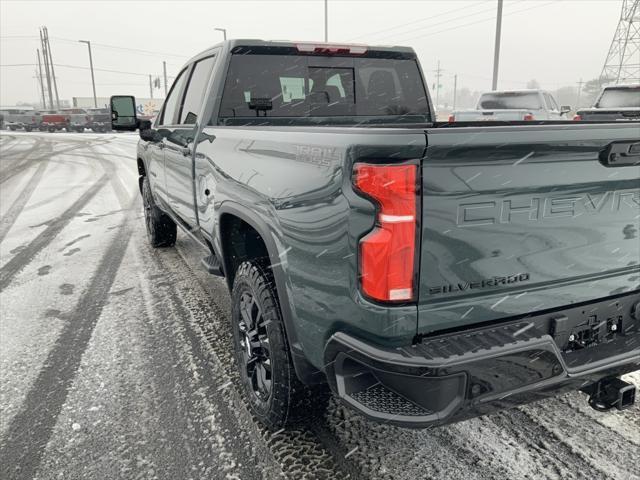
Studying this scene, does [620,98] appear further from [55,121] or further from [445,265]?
[55,121]

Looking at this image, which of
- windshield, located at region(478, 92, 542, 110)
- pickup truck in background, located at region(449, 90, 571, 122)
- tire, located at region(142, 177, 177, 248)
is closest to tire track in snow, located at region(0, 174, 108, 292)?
tire, located at region(142, 177, 177, 248)

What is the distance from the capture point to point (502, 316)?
1.88 m

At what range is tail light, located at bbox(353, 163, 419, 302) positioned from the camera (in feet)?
5.34

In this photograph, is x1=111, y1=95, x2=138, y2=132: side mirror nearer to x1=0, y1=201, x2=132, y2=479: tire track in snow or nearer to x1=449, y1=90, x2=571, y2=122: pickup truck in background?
x1=0, y1=201, x2=132, y2=479: tire track in snow

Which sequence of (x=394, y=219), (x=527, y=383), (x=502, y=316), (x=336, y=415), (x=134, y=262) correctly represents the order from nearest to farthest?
(x=394, y=219) < (x=527, y=383) < (x=502, y=316) < (x=336, y=415) < (x=134, y=262)

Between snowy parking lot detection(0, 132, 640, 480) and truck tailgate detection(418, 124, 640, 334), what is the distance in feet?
2.83

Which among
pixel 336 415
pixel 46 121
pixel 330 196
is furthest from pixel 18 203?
pixel 46 121

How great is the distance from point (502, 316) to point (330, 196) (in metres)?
0.78

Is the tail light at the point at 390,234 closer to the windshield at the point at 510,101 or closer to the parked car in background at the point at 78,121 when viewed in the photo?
the windshield at the point at 510,101

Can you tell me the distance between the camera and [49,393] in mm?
2959

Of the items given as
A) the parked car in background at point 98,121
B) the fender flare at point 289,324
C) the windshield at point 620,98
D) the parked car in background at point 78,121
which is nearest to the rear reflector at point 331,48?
the fender flare at point 289,324

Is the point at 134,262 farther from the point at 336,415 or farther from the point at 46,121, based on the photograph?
the point at 46,121

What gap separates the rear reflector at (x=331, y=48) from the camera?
3.77 m

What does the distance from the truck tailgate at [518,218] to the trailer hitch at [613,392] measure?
0.37 m
